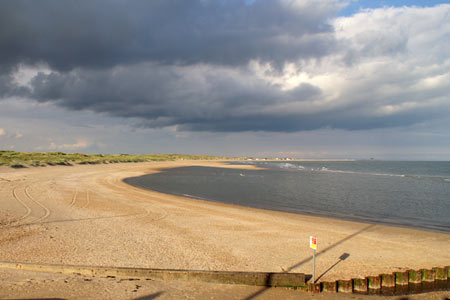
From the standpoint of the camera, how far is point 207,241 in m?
12.0

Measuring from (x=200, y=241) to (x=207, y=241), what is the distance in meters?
0.29

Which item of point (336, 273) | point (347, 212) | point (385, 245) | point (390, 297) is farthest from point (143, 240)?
Answer: point (347, 212)

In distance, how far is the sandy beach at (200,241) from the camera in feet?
30.5

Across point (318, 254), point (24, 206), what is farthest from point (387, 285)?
point (24, 206)

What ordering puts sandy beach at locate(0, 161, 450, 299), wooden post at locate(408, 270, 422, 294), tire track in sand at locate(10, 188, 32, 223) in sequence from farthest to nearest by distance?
tire track in sand at locate(10, 188, 32, 223), sandy beach at locate(0, 161, 450, 299), wooden post at locate(408, 270, 422, 294)

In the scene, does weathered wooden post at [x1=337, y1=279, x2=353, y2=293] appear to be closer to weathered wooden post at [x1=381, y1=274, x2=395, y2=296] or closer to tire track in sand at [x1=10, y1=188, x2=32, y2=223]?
weathered wooden post at [x1=381, y1=274, x2=395, y2=296]

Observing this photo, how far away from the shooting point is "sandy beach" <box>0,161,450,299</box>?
9305 mm

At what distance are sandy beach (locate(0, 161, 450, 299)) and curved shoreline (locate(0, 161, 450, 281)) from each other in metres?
0.03

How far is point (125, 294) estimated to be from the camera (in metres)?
6.91

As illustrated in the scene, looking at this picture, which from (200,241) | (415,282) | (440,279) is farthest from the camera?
(200,241)

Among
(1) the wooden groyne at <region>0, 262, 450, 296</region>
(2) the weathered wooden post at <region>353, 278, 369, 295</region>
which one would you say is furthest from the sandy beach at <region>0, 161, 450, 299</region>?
(2) the weathered wooden post at <region>353, 278, 369, 295</region>

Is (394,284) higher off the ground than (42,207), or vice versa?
(42,207)

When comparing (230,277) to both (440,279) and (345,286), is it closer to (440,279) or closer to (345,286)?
(345,286)

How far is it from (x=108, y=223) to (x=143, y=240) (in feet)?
12.0
